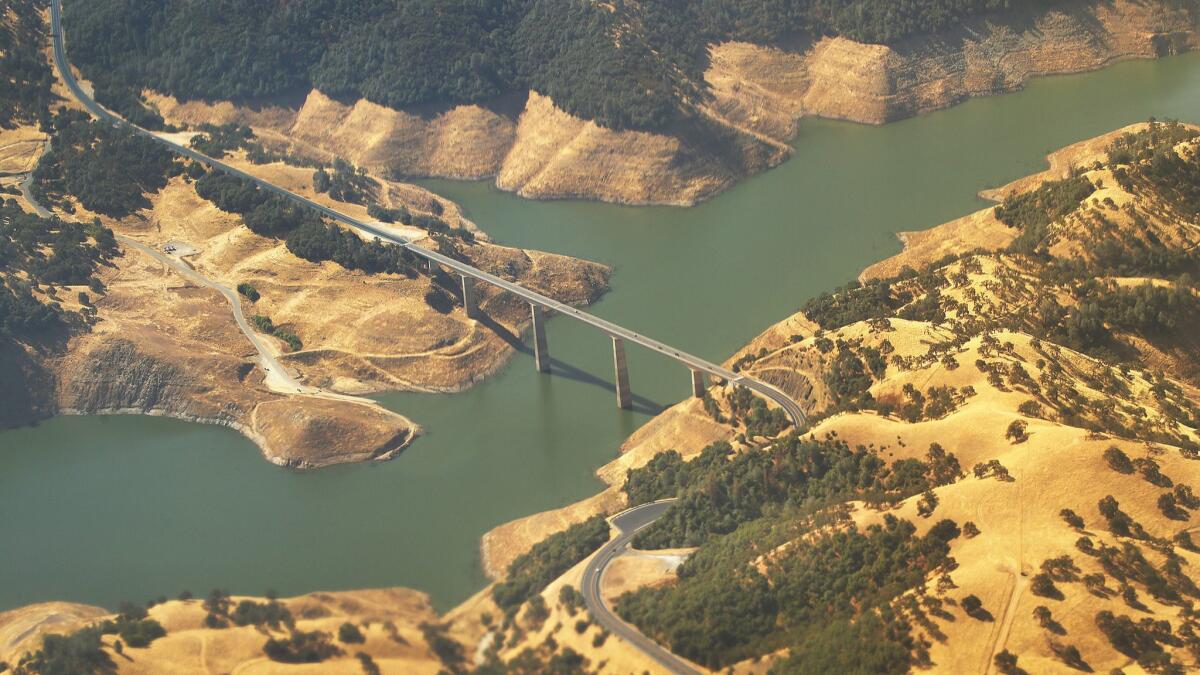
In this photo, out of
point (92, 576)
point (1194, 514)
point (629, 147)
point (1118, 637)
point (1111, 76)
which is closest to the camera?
point (1118, 637)

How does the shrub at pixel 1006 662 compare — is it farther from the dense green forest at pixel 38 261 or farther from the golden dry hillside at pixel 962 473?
the dense green forest at pixel 38 261

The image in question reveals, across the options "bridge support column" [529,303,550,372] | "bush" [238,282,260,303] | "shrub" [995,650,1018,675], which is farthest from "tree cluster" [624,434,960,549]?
"bush" [238,282,260,303]

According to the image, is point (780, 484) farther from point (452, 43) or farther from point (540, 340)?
point (452, 43)

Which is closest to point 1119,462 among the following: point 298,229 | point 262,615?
point 262,615

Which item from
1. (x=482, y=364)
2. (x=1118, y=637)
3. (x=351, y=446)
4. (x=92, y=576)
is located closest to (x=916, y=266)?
(x=482, y=364)

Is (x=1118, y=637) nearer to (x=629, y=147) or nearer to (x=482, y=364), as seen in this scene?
(x=482, y=364)

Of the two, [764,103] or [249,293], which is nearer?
[249,293]
